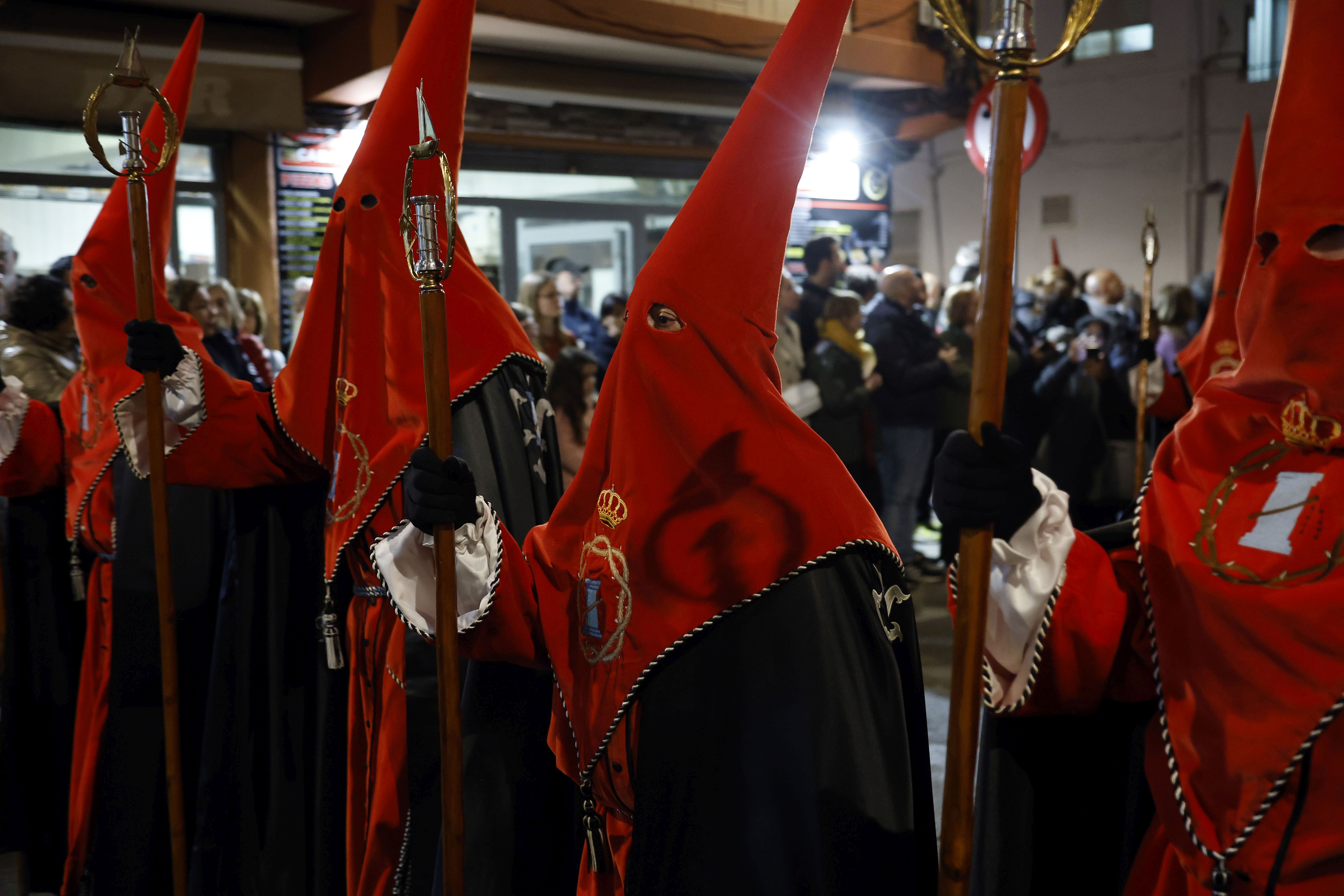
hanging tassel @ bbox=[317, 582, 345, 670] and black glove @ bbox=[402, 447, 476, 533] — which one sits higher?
black glove @ bbox=[402, 447, 476, 533]

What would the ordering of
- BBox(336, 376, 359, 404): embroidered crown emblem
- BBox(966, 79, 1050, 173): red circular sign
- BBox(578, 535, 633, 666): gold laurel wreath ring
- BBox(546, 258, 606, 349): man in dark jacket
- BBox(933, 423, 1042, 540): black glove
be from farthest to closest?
BBox(546, 258, 606, 349): man in dark jacket → BBox(966, 79, 1050, 173): red circular sign → BBox(336, 376, 359, 404): embroidered crown emblem → BBox(578, 535, 633, 666): gold laurel wreath ring → BBox(933, 423, 1042, 540): black glove

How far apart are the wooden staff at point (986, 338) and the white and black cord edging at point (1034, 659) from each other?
0.27 meters

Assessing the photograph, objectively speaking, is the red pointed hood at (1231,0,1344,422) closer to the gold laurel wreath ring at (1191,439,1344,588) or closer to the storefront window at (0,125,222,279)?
the gold laurel wreath ring at (1191,439,1344,588)

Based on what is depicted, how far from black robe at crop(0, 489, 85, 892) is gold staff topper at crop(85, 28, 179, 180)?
1.68 m

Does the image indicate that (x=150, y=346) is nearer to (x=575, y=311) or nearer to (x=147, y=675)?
(x=147, y=675)

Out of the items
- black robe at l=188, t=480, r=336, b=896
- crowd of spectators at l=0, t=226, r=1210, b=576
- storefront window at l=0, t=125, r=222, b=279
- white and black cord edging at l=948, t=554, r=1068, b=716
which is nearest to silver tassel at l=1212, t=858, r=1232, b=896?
white and black cord edging at l=948, t=554, r=1068, b=716

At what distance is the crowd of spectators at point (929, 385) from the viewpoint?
5.84m

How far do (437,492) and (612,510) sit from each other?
29 centimetres

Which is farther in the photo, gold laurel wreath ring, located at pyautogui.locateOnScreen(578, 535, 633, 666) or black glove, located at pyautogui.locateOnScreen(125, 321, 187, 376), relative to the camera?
black glove, located at pyautogui.locateOnScreen(125, 321, 187, 376)

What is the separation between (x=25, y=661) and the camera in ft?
12.1

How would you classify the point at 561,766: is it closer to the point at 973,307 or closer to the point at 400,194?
the point at 400,194

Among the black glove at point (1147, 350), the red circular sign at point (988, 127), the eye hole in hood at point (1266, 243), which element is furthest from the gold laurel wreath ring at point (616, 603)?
the red circular sign at point (988, 127)

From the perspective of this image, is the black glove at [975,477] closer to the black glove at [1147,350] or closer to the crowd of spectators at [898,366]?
the crowd of spectators at [898,366]

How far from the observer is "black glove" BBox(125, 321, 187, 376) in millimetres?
2582
